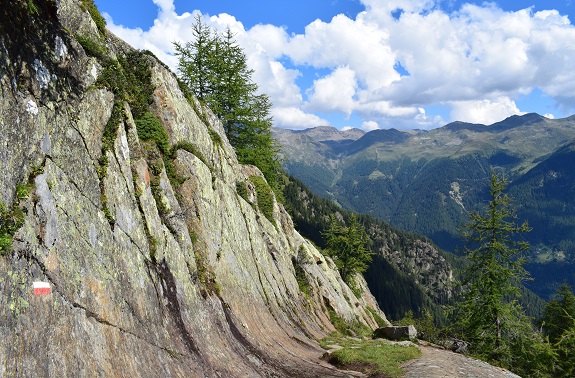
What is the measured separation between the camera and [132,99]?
1894 cm

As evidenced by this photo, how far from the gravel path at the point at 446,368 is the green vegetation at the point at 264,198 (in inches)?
770

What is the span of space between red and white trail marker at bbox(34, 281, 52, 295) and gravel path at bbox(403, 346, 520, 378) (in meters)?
16.1

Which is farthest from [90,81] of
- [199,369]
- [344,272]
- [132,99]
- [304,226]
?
[304,226]

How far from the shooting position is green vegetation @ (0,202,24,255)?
26.4 ft

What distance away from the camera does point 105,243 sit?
39.4 ft

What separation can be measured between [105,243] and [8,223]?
3.80 metres

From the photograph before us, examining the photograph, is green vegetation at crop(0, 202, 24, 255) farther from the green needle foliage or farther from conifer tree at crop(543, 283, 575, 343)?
conifer tree at crop(543, 283, 575, 343)

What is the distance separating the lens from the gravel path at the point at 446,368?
56.3 feet

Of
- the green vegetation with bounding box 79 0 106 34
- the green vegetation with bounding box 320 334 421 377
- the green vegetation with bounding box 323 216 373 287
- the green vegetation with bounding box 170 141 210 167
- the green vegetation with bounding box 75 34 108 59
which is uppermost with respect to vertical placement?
the green vegetation with bounding box 79 0 106 34

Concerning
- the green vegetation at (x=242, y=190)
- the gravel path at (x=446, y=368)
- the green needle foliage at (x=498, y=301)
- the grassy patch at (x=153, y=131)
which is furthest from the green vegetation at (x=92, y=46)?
the green needle foliage at (x=498, y=301)

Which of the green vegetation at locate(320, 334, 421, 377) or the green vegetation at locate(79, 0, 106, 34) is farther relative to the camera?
the green vegetation at locate(320, 334, 421, 377)

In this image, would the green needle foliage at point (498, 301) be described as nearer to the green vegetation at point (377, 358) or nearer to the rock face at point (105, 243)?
the green vegetation at point (377, 358)

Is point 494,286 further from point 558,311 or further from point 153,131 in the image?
point 558,311

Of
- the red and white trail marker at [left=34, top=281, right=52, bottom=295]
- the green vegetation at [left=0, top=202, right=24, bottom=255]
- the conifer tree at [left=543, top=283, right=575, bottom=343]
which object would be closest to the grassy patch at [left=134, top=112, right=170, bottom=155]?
the green vegetation at [left=0, top=202, right=24, bottom=255]
